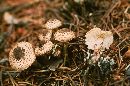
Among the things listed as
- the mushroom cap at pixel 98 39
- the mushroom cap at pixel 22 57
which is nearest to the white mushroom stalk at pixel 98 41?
the mushroom cap at pixel 98 39

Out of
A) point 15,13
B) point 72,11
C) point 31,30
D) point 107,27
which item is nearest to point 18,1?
point 15,13

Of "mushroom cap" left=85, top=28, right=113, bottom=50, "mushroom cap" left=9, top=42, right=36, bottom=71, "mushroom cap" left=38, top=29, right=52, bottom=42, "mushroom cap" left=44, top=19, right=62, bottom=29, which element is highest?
"mushroom cap" left=44, top=19, right=62, bottom=29

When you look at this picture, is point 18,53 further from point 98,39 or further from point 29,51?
point 98,39

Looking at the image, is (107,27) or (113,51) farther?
(107,27)

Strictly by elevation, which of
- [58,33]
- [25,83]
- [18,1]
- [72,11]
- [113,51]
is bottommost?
[25,83]

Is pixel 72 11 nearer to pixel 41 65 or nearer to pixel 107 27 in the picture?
pixel 107 27

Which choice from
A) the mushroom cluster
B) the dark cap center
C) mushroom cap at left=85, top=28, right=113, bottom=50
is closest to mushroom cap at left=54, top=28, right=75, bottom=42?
the mushroom cluster

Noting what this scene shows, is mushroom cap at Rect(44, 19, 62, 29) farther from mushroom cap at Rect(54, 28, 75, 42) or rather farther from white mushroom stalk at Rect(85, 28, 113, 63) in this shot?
white mushroom stalk at Rect(85, 28, 113, 63)

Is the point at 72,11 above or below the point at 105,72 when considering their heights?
above
